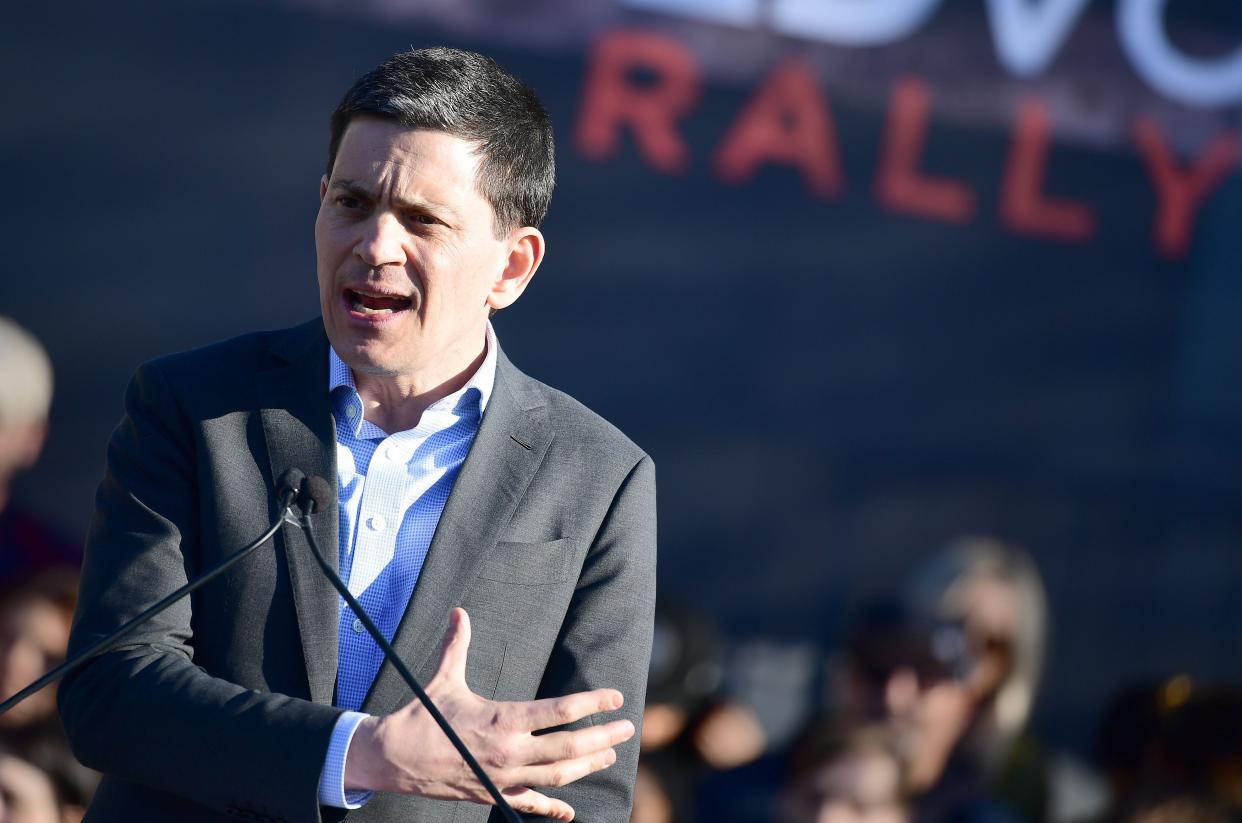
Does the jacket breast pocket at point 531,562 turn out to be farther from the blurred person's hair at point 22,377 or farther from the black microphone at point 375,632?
the blurred person's hair at point 22,377

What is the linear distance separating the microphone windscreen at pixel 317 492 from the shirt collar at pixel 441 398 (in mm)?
191

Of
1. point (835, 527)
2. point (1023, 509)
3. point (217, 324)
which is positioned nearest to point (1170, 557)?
point (1023, 509)

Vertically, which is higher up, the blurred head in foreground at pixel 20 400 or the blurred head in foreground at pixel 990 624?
the blurred head in foreground at pixel 20 400

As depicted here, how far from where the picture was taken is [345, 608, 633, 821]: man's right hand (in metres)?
1.36

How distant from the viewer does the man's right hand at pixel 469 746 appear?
53.4 inches

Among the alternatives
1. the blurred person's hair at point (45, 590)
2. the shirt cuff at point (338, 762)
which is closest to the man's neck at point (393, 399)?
the shirt cuff at point (338, 762)

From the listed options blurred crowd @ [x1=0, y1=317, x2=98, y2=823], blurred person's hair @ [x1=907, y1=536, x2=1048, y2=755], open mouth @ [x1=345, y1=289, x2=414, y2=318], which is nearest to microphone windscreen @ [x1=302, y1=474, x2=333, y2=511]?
open mouth @ [x1=345, y1=289, x2=414, y2=318]

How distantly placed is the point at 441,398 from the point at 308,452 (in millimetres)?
189

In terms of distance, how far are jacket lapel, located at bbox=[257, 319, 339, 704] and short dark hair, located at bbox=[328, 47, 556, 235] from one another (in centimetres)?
22

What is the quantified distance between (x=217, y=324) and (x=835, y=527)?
1960mm

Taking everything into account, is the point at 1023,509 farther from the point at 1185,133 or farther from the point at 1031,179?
the point at 1185,133

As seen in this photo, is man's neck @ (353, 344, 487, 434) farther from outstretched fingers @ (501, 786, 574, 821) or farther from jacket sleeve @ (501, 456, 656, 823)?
outstretched fingers @ (501, 786, 574, 821)

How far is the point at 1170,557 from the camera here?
4773mm

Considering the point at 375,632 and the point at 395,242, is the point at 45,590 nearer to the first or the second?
the point at 395,242
